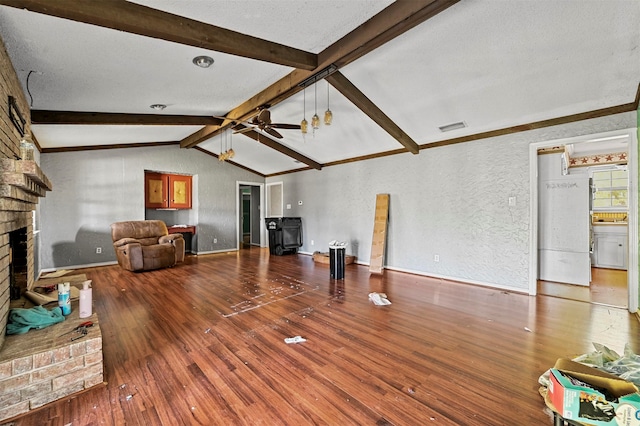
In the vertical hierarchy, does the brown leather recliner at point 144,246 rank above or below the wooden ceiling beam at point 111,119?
below

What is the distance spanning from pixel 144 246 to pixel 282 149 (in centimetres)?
366

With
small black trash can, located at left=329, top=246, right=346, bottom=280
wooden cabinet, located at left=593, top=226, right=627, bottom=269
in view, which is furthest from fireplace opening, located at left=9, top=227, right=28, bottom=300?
wooden cabinet, located at left=593, top=226, right=627, bottom=269

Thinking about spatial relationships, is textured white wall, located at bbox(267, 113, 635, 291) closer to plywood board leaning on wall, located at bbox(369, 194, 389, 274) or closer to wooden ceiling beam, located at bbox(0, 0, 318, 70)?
plywood board leaning on wall, located at bbox(369, 194, 389, 274)

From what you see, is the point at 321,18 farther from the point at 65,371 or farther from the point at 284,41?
the point at 65,371

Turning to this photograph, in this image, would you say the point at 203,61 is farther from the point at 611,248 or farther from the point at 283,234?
the point at 611,248

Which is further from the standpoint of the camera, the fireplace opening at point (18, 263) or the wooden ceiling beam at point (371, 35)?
the fireplace opening at point (18, 263)

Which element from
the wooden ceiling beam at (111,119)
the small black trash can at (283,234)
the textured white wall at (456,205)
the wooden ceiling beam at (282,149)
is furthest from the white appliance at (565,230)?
the wooden ceiling beam at (111,119)

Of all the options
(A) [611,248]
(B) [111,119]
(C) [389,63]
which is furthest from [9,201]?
(A) [611,248]

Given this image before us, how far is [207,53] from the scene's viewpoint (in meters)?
2.68

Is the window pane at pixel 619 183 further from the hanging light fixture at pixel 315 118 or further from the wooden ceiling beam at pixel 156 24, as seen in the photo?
the wooden ceiling beam at pixel 156 24

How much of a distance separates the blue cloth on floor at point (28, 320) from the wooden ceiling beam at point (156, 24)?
7.03ft

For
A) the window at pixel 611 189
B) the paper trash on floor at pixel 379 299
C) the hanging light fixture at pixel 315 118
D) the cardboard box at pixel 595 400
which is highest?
the hanging light fixture at pixel 315 118

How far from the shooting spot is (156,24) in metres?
2.07

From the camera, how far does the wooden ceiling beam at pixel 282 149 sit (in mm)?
6359
